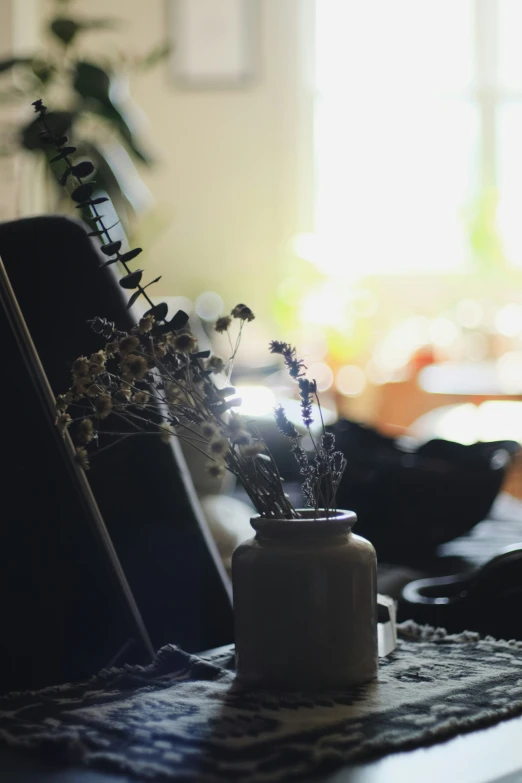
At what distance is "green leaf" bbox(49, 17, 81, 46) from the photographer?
2.82m

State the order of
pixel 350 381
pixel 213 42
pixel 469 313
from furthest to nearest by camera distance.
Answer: pixel 469 313
pixel 213 42
pixel 350 381

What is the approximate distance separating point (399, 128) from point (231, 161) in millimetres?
1003

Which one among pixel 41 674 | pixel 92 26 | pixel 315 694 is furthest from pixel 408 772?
pixel 92 26

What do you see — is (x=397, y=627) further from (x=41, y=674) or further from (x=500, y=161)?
(x=500, y=161)

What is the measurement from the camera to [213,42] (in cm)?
577

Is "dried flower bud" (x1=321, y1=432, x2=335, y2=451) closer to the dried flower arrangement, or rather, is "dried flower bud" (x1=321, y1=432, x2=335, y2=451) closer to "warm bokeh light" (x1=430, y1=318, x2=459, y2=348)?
the dried flower arrangement

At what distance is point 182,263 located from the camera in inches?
225

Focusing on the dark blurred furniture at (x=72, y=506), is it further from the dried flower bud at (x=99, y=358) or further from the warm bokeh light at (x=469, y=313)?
the warm bokeh light at (x=469, y=313)

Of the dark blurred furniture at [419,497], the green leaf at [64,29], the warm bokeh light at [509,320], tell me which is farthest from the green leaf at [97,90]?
the warm bokeh light at [509,320]

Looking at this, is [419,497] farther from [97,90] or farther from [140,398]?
[97,90]

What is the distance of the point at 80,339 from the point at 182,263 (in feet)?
16.1

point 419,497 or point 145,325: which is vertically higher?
point 145,325

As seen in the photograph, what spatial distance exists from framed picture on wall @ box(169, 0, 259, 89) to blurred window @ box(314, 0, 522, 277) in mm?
415

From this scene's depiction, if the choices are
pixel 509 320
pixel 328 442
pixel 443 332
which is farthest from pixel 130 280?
pixel 509 320
